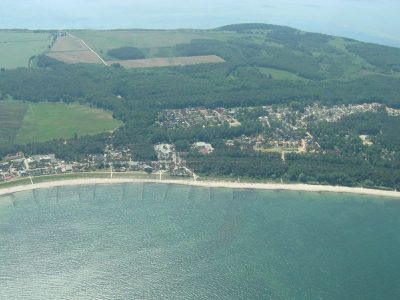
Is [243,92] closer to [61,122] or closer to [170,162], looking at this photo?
[61,122]

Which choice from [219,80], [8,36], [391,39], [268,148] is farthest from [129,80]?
[391,39]

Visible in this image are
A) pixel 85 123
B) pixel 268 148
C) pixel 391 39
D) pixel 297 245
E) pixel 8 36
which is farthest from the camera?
pixel 391 39

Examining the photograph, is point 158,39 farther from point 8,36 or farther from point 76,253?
point 76,253

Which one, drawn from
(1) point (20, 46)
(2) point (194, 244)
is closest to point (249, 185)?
(2) point (194, 244)

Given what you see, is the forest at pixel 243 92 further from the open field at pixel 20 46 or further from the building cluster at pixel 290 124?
the open field at pixel 20 46

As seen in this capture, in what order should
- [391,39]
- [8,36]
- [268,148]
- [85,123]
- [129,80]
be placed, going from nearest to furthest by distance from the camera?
1. [268,148]
2. [85,123]
3. [129,80]
4. [8,36]
5. [391,39]

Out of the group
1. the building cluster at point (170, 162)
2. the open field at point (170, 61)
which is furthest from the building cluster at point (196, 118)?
the open field at point (170, 61)

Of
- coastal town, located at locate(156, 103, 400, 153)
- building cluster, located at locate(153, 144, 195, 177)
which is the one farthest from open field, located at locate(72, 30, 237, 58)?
building cluster, located at locate(153, 144, 195, 177)
